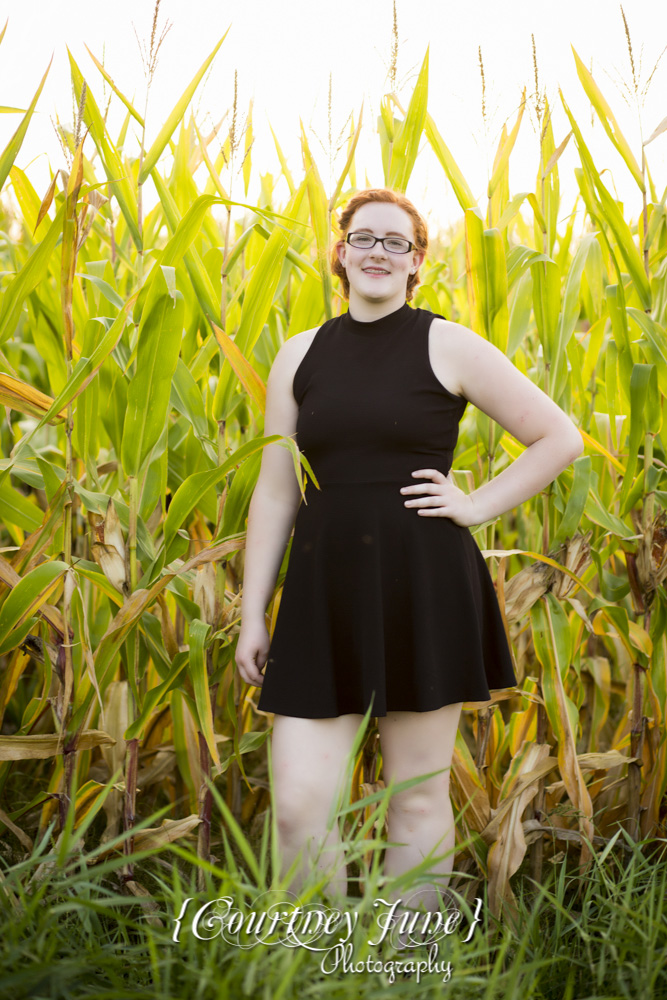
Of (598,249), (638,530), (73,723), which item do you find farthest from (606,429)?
(73,723)

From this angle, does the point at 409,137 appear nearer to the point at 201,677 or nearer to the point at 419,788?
the point at 201,677

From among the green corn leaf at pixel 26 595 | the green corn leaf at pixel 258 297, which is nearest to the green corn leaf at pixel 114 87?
the green corn leaf at pixel 258 297

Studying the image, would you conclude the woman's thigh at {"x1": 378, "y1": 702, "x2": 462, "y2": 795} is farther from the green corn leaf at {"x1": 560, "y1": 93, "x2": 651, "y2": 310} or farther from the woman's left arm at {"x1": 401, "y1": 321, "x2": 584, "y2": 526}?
the green corn leaf at {"x1": 560, "y1": 93, "x2": 651, "y2": 310}

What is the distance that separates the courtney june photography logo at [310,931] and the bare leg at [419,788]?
17 centimetres

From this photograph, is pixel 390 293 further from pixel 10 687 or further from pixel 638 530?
pixel 10 687

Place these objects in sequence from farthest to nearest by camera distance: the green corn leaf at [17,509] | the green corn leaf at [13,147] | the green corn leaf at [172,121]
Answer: the green corn leaf at [17,509]
the green corn leaf at [172,121]
the green corn leaf at [13,147]

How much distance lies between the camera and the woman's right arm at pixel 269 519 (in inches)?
56.8

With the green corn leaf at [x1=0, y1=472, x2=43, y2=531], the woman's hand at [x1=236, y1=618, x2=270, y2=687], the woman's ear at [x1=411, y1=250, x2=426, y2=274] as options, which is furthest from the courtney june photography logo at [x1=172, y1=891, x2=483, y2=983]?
A: the woman's ear at [x1=411, y1=250, x2=426, y2=274]

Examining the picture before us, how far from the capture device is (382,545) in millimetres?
1350

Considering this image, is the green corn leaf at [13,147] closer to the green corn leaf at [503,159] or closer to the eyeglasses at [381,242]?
the eyeglasses at [381,242]

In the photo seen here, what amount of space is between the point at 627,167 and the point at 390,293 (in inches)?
27.1

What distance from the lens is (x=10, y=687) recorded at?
156 cm

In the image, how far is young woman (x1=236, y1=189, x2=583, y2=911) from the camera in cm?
134

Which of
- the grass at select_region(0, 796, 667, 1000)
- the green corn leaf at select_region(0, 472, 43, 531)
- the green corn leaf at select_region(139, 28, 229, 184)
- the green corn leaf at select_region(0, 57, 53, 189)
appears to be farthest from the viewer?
the green corn leaf at select_region(0, 472, 43, 531)
